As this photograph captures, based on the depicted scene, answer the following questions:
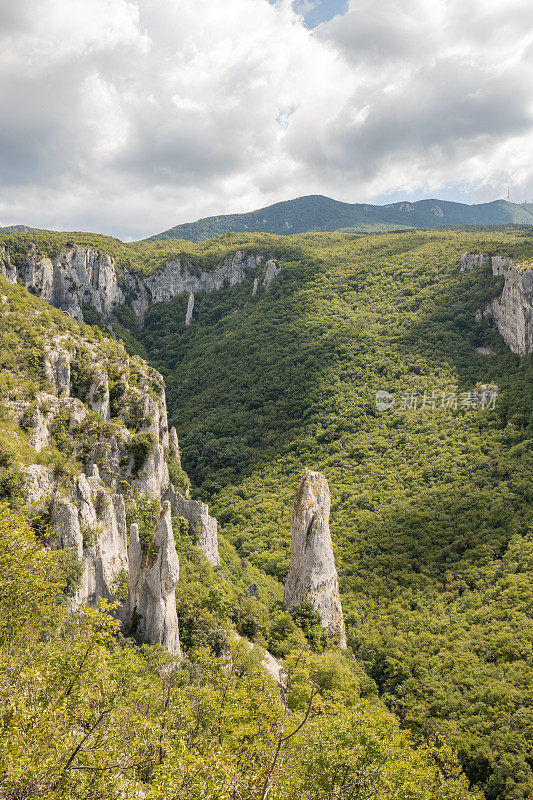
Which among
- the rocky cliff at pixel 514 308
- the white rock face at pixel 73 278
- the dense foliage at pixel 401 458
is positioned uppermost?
the white rock face at pixel 73 278

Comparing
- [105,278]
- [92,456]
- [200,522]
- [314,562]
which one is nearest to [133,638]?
[200,522]

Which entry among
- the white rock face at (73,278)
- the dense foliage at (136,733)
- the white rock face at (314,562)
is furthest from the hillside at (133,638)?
the white rock face at (73,278)

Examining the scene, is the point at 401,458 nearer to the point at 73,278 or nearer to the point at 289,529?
the point at 289,529

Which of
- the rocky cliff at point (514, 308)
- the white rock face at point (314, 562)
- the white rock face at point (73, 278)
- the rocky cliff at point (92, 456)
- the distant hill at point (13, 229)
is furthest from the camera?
the distant hill at point (13, 229)

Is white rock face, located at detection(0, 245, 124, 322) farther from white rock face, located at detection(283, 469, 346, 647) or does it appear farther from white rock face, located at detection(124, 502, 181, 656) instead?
white rock face, located at detection(124, 502, 181, 656)

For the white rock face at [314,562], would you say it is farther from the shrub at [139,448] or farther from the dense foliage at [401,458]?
the shrub at [139,448]

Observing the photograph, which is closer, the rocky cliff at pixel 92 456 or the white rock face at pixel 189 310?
the rocky cliff at pixel 92 456

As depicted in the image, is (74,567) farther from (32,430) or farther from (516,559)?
(516,559)
